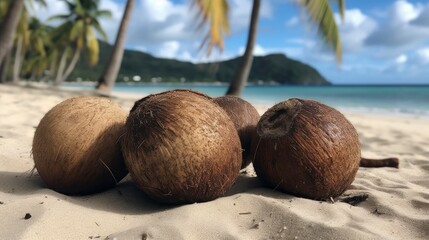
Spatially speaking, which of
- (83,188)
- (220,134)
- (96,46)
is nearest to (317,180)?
(220,134)

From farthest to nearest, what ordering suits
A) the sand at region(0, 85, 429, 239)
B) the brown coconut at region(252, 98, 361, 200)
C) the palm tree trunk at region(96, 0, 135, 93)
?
the palm tree trunk at region(96, 0, 135, 93) → the brown coconut at region(252, 98, 361, 200) → the sand at region(0, 85, 429, 239)

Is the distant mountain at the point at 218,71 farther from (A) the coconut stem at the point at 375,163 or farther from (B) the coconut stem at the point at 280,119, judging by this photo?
(B) the coconut stem at the point at 280,119

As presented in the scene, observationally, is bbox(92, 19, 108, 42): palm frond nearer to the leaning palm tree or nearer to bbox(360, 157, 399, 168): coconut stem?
the leaning palm tree

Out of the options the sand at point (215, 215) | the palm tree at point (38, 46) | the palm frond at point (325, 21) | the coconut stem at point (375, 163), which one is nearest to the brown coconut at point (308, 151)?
the sand at point (215, 215)

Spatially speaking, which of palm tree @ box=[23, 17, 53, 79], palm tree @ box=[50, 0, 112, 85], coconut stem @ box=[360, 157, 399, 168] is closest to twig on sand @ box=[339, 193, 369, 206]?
coconut stem @ box=[360, 157, 399, 168]

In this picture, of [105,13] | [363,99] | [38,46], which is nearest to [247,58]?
[363,99]
